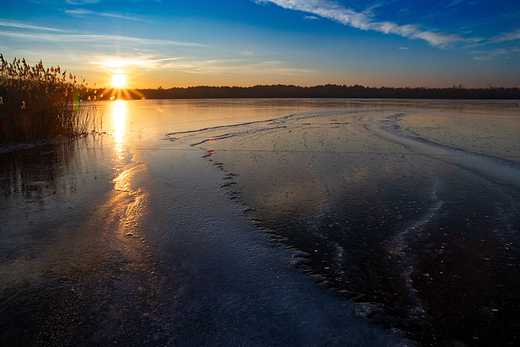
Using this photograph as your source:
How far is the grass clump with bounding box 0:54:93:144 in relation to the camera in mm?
8555

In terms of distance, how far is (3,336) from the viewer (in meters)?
1.87

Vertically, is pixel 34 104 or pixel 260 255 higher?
pixel 34 104

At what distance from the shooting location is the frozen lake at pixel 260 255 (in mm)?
1956

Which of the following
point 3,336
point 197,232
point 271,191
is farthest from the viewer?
point 271,191

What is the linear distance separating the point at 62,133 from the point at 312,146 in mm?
8434

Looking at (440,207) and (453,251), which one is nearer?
(453,251)

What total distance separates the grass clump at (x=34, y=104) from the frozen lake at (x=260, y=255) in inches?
153

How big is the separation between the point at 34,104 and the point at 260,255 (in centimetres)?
968

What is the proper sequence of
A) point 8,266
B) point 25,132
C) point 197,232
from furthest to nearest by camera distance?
point 25,132 < point 197,232 < point 8,266

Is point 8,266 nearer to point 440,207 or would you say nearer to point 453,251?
point 453,251

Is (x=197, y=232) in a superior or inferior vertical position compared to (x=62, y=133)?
inferior

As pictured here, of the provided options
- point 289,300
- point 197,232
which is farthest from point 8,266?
point 289,300

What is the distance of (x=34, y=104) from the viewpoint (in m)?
9.14

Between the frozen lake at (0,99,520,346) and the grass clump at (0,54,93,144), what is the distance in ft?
12.8
